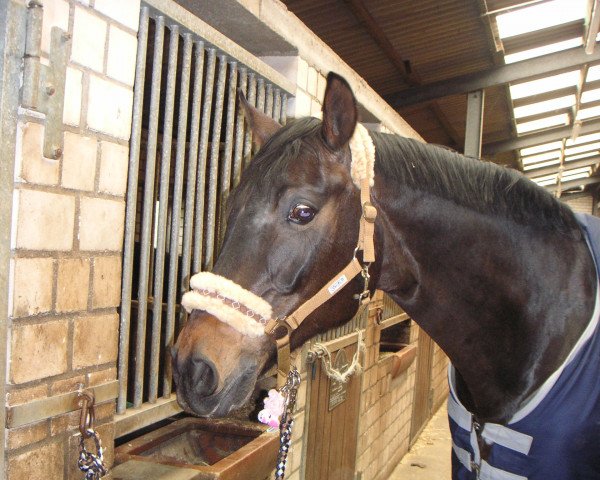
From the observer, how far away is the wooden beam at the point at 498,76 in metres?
5.90

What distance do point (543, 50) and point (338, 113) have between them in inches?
224

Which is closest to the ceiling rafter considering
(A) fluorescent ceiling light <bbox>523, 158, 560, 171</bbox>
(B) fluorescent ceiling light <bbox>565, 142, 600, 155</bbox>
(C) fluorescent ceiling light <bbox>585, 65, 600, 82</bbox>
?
(C) fluorescent ceiling light <bbox>585, 65, 600, 82</bbox>

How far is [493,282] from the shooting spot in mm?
1554

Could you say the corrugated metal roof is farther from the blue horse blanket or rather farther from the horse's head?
the blue horse blanket

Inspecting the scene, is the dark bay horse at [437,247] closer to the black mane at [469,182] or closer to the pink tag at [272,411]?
the black mane at [469,182]

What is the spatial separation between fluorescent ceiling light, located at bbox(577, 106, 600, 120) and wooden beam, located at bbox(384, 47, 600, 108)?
3812 mm

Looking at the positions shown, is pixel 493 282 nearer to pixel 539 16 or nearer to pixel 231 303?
pixel 231 303

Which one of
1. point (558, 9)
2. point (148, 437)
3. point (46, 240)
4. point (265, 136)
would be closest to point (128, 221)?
point (46, 240)

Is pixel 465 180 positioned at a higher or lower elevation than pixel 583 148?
lower

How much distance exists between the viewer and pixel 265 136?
171cm

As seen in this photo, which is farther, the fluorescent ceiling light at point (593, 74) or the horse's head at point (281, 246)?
the fluorescent ceiling light at point (593, 74)

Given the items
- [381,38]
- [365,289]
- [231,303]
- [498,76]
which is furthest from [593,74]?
[231,303]

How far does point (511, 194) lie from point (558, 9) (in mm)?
4564

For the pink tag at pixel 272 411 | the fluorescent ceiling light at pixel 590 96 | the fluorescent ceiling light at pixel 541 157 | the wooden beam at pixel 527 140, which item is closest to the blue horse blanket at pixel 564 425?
the pink tag at pixel 272 411
